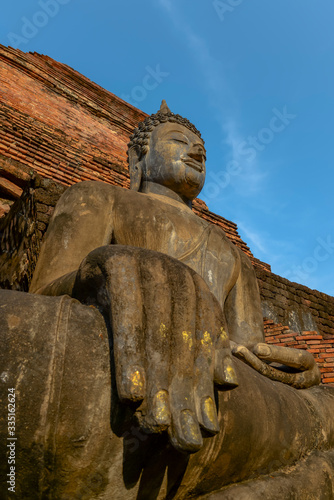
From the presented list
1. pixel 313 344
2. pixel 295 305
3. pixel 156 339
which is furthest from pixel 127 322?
pixel 295 305

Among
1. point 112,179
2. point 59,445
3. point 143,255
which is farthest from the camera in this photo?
point 112,179

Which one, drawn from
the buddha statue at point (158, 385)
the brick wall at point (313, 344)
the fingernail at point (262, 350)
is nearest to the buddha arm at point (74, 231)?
the buddha statue at point (158, 385)

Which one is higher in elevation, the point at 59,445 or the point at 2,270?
the point at 2,270

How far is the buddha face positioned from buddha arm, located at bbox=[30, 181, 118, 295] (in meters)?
0.49

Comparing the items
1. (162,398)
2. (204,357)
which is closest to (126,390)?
(162,398)

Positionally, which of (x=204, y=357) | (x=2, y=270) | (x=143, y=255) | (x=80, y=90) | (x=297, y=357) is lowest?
(x=204, y=357)

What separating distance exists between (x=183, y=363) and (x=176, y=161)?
1775mm

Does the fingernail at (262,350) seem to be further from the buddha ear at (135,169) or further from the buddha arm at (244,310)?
the buddha ear at (135,169)

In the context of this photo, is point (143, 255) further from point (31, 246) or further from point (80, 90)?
point (80, 90)

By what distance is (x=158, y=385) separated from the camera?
1.44 m

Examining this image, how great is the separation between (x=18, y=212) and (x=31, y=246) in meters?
0.27

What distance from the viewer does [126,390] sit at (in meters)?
1.38

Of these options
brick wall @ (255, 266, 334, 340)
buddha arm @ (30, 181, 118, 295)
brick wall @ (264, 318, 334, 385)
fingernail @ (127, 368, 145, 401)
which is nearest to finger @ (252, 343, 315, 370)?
buddha arm @ (30, 181, 118, 295)

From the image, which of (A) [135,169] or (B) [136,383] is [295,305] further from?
Answer: (B) [136,383]
